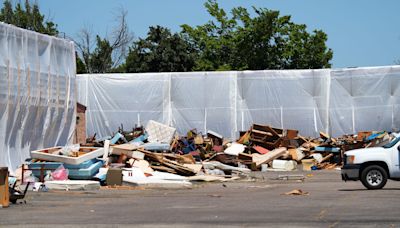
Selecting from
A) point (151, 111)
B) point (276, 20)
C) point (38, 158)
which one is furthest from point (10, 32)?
point (276, 20)

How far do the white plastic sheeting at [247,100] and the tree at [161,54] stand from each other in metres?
19.5

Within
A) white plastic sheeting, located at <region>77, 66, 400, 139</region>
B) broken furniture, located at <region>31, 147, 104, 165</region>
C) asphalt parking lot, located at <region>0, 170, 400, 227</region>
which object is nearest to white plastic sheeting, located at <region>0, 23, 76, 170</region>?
broken furniture, located at <region>31, 147, 104, 165</region>

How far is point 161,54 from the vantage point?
65.9 metres

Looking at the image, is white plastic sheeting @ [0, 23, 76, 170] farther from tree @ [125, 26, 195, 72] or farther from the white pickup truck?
tree @ [125, 26, 195, 72]

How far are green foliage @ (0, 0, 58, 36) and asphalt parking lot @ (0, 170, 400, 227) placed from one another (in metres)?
53.1

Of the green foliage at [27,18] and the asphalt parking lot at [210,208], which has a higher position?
the green foliage at [27,18]

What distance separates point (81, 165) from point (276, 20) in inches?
1751

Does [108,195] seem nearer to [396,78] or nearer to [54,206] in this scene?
[54,206]

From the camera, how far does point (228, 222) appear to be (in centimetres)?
1361

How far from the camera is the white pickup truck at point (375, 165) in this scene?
70.9 ft

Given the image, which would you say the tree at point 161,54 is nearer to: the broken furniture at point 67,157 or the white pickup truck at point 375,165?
the broken furniture at point 67,157

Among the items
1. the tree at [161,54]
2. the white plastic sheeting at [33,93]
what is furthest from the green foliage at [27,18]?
the white plastic sheeting at [33,93]

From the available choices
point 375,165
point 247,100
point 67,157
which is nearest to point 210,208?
point 375,165

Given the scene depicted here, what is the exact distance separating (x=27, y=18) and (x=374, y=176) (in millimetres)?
57491
